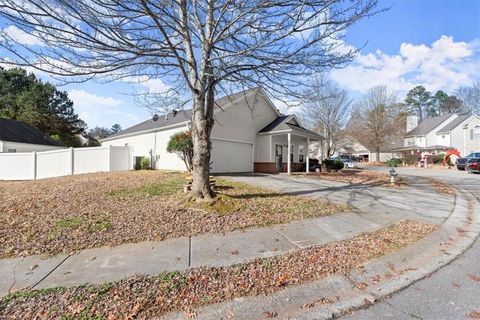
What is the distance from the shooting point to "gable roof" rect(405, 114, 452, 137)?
44312mm

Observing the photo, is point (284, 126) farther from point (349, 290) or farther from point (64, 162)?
point (349, 290)

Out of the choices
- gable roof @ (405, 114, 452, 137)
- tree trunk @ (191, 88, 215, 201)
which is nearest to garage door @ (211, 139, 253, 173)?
tree trunk @ (191, 88, 215, 201)

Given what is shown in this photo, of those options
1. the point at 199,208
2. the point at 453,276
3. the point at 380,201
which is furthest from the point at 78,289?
the point at 380,201

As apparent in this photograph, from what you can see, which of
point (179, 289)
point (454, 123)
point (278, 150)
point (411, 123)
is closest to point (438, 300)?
point (179, 289)

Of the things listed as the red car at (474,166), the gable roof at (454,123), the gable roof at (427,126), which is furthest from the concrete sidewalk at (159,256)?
the gable roof at (427,126)

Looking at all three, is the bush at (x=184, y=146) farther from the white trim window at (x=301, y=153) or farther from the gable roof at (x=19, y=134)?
the gable roof at (x=19, y=134)

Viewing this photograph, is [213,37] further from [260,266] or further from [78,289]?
[78,289]

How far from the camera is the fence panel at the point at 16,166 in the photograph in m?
16.8

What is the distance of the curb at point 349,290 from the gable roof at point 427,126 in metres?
49.3

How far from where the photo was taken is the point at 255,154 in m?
19.1

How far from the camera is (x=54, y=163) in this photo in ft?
53.0

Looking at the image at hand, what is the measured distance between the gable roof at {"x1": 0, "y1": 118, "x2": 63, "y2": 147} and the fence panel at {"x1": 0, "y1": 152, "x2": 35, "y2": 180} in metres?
9.93

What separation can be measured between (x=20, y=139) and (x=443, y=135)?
188ft

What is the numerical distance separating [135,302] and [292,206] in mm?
5106
